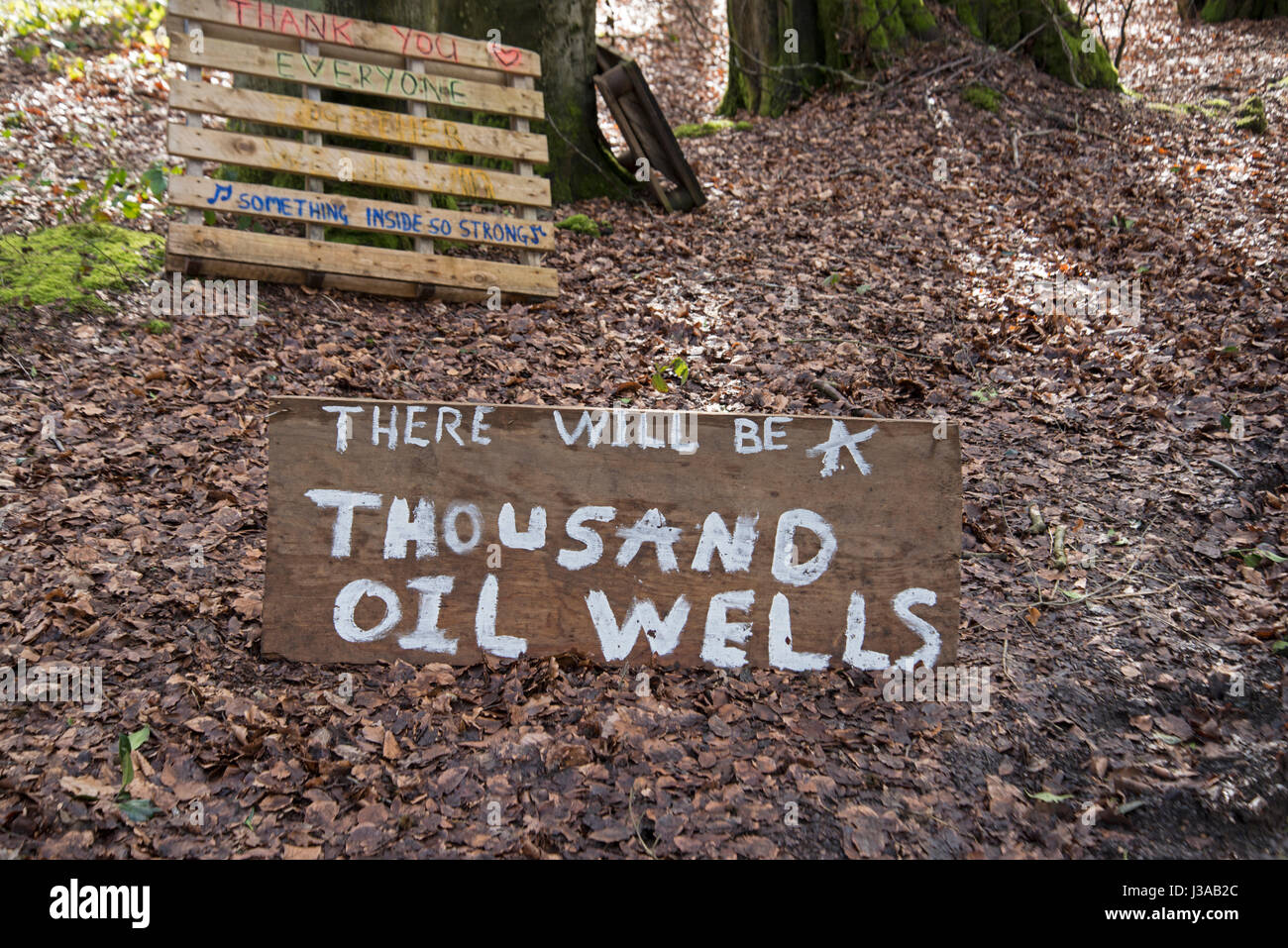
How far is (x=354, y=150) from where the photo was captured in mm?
6164

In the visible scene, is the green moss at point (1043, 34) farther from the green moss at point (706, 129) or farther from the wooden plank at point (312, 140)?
the wooden plank at point (312, 140)

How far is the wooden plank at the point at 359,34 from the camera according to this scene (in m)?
5.59

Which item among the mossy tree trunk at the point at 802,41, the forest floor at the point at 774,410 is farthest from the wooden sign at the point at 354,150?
the mossy tree trunk at the point at 802,41

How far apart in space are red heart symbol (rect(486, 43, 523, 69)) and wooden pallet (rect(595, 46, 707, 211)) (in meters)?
1.36

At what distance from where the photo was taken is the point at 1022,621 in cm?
353

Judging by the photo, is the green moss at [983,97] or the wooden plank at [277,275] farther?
the green moss at [983,97]

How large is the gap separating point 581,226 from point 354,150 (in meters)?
1.83

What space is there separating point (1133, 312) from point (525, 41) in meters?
5.08

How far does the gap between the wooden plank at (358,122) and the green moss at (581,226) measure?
0.74 m

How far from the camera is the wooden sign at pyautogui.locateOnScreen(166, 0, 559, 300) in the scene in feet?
18.2

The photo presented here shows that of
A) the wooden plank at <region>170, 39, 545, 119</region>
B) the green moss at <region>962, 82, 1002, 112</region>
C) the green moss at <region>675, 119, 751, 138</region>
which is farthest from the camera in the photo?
the green moss at <region>675, 119, 751, 138</region>

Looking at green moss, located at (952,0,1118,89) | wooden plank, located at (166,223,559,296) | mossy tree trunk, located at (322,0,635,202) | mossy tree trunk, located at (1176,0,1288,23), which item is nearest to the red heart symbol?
mossy tree trunk, located at (322,0,635,202)

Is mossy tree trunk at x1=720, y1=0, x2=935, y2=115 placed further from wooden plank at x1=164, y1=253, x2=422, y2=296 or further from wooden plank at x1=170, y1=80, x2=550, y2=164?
wooden plank at x1=164, y1=253, x2=422, y2=296

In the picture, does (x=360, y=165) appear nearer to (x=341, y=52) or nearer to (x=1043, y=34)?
(x=341, y=52)
